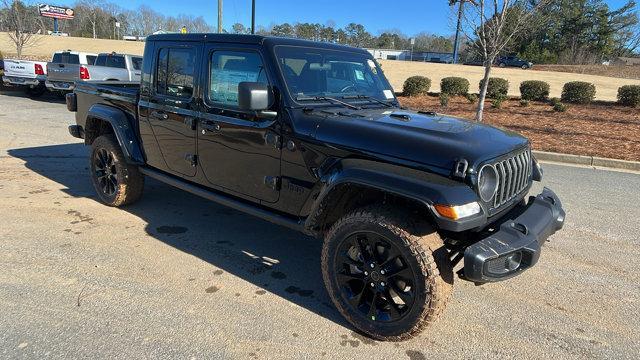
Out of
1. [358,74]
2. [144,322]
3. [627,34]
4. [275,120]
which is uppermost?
[627,34]

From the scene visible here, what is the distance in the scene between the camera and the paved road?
286 centimetres

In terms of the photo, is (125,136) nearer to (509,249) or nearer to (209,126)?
(209,126)

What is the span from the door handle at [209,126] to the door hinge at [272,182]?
0.64 m

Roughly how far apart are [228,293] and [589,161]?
7809 mm

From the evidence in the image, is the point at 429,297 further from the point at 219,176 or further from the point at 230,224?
the point at 230,224

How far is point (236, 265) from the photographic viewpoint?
390cm

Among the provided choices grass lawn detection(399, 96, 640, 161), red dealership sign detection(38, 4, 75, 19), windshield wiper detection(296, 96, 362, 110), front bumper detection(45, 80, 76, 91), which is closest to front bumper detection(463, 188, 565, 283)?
windshield wiper detection(296, 96, 362, 110)

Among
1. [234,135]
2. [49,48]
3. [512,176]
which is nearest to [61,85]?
[234,135]

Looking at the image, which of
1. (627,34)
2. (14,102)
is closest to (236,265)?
(14,102)

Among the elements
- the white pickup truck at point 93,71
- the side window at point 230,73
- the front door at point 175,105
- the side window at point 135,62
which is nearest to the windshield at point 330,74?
the side window at point 230,73

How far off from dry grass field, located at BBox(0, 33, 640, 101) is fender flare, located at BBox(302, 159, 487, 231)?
1991 centimetres

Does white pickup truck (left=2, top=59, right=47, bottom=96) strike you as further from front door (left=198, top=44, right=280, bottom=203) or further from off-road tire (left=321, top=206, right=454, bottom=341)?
off-road tire (left=321, top=206, right=454, bottom=341)

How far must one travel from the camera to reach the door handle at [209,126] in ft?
12.4

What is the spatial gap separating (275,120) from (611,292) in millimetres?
2905
